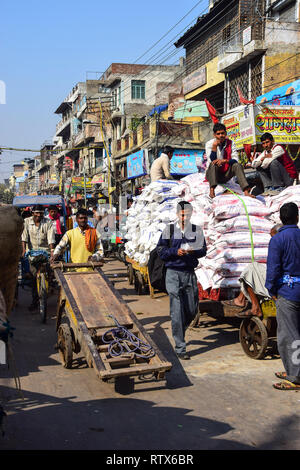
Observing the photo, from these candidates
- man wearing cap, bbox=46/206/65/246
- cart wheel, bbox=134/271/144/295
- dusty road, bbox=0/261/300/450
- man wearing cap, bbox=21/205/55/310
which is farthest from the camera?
man wearing cap, bbox=46/206/65/246

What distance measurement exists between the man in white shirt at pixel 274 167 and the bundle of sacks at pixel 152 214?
1.56 meters

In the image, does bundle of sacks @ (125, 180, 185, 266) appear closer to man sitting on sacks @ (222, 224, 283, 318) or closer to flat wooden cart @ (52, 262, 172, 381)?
flat wooden cart @ (52, 262, 172, 381)

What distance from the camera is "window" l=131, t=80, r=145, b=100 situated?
129 ft

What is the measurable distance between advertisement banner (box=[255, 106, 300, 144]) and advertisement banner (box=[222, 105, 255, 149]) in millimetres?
155

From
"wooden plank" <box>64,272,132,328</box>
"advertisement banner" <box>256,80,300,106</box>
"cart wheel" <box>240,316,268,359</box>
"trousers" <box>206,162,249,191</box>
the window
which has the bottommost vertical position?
"cart wheel" <box>240,316,268,359</box>

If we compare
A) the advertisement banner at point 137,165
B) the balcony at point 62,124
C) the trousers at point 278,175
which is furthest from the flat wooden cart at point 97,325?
the balcony at point 62,124

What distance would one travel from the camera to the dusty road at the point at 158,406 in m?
3.65

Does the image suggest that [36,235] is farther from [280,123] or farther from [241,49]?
[241,49]

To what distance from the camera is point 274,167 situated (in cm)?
832

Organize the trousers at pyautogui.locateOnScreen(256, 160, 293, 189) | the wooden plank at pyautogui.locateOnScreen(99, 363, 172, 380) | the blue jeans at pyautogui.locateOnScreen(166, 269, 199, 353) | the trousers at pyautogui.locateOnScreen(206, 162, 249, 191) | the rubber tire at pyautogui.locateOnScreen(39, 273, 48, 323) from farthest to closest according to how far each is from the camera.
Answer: the trousers at pyautogui.locateOnScreen(256, 160, 293, 189), the rubber tire at pyautogui.locateOnScreen(39, 273, 48, 323), the trousers at pyautogui.locateOnScreen(206, 162, 249, 191), the blue jeans at pyautogui.locateOnScreen(166, 269, 199, 353), the wooden plank at pyautogui.locateOnScreen(99, 363, 172, 380)

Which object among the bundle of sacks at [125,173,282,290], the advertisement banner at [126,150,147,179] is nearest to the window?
the advertisement banner at [126,150,147,179]

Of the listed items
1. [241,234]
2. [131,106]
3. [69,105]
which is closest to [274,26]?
[241,234]

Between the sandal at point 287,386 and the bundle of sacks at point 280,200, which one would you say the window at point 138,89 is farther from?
the sandal at point 287,386

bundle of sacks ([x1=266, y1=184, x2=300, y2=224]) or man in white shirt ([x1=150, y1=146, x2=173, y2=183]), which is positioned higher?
man in white shirt ([x1=150, y1=146, x2=173, y2=183])
